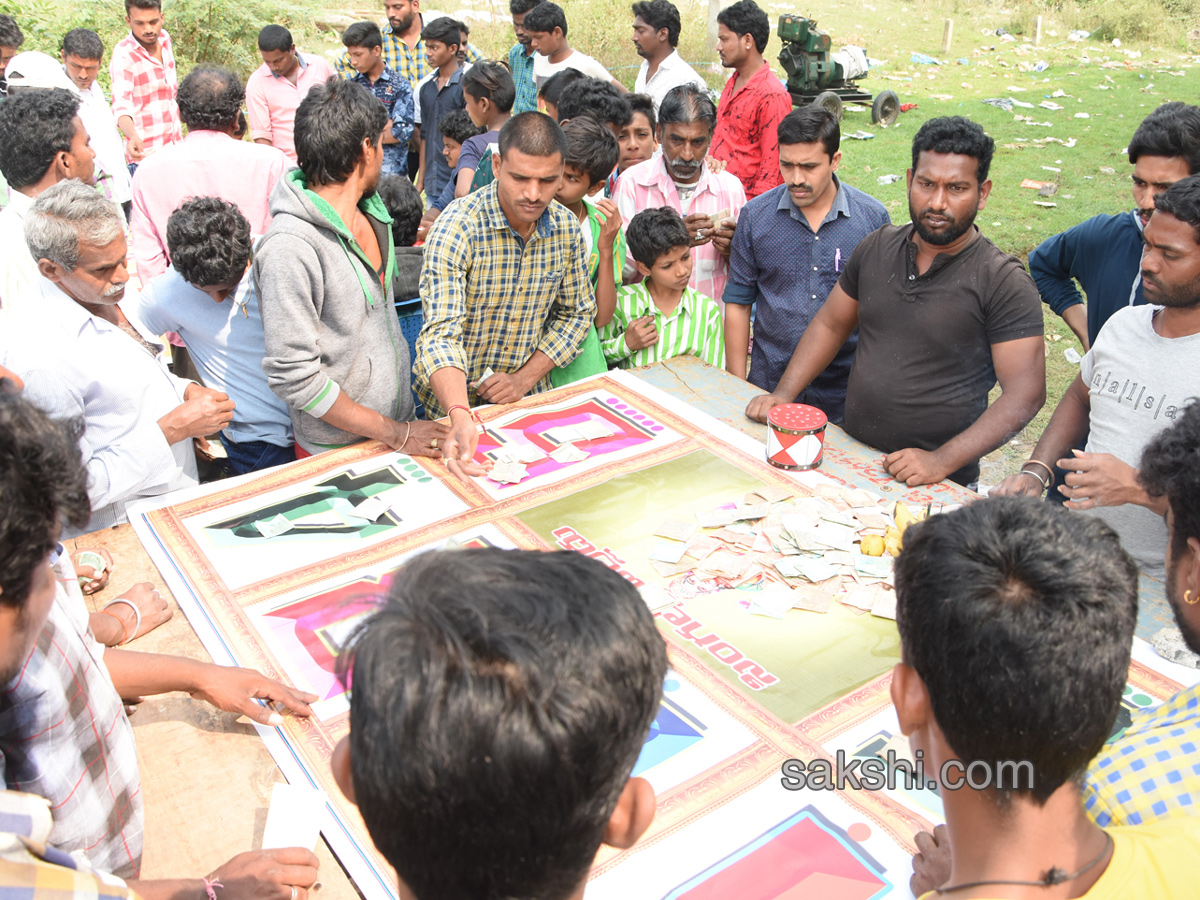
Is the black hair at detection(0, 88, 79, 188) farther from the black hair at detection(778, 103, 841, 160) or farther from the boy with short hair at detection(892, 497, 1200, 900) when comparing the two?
the boy with short hair at detection(892, 497, 1200, 900)

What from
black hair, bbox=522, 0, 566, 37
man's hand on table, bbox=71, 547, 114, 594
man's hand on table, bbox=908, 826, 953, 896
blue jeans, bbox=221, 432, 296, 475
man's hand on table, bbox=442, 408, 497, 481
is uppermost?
black hair, bbox=522, 0, 566, 37

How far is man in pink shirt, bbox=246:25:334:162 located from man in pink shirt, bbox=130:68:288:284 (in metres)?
2.28

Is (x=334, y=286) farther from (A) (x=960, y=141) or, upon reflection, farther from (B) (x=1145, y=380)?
(B) (x=1145, y=380)

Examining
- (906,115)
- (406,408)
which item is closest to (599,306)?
(406,408)

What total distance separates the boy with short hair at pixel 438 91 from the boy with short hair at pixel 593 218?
2598 mm

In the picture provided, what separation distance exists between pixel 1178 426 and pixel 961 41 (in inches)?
677

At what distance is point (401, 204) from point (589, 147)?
92 centimetres

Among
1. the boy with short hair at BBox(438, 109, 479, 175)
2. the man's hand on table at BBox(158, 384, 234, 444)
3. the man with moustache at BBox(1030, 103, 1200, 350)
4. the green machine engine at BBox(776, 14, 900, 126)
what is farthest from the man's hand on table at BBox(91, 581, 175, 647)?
the green machine engine at BBox(776, 14, 900, 126)

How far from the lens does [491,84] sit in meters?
4.99

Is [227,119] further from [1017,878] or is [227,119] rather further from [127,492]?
[1017,878]

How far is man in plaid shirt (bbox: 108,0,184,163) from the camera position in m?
6.13

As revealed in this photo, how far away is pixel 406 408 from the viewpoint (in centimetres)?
303

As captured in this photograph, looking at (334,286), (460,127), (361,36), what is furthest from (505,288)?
(361,36)

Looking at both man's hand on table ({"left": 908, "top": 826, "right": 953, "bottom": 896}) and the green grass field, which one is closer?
man's hand on table ({"left": 908, "top": 826, "right": 953, "bottom": 896})
